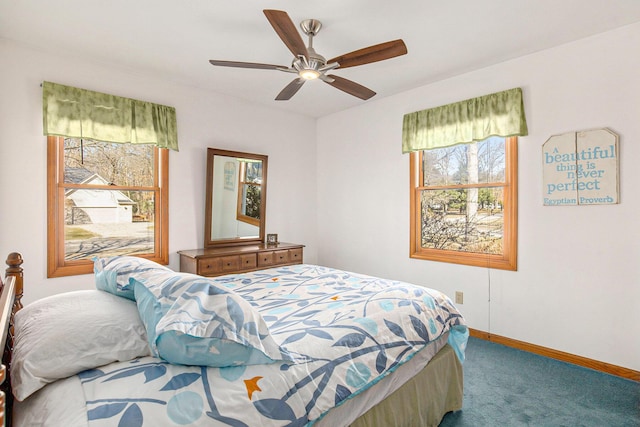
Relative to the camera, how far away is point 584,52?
8.65 feet

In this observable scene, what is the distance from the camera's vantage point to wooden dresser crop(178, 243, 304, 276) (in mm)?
3322

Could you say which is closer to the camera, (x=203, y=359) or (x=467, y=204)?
(x=203, y=359)

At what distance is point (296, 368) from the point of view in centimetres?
123

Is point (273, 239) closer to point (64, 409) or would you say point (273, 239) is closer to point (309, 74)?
point (309, 74)

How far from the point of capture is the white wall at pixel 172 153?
2.69 metres

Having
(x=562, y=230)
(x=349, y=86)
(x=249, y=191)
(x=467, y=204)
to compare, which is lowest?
(x=562, y=230)

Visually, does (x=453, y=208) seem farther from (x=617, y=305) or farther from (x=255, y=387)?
(x=255, y=387)

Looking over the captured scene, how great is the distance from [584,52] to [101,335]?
3.74m

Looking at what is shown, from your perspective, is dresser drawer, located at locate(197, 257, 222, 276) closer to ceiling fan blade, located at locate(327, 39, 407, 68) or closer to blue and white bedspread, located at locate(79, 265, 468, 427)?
blue and white bedspread, located at locate(79, 265, 468, 427)

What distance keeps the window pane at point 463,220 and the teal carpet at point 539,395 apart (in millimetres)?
1077

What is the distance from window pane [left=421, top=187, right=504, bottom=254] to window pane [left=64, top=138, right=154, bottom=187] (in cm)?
310

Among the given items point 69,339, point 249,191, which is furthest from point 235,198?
point 69,339

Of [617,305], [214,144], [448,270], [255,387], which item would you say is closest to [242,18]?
[214,144]

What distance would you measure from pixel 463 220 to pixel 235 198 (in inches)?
104
